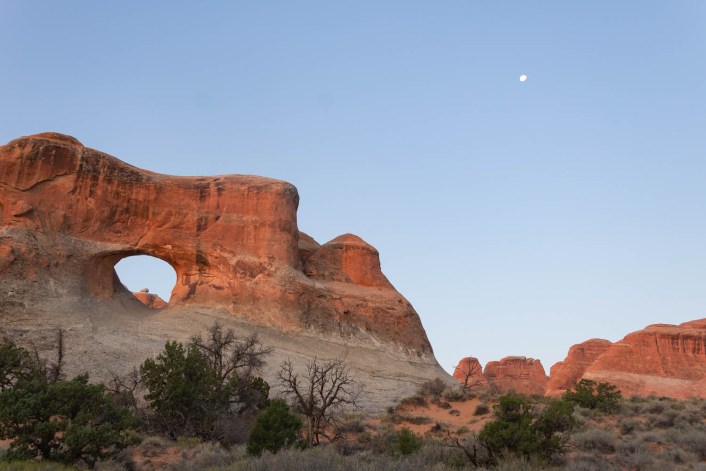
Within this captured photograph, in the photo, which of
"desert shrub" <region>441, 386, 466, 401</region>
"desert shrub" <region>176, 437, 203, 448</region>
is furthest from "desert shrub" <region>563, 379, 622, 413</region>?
"desert shrub" <region>176, 437, 203, 448</region>

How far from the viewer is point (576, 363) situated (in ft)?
278

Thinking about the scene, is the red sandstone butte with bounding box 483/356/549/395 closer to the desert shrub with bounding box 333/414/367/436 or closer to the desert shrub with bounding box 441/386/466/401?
the desert shrub with bounding box 441/386/466/401

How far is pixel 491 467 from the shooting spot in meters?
11.4

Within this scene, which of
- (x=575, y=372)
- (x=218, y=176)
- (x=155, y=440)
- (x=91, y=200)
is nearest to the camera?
(x=155, y=440)

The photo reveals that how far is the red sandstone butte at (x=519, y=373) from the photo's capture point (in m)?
90.0

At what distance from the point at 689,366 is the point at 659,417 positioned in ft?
201

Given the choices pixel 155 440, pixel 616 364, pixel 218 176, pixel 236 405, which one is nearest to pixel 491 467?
pixel 155 440

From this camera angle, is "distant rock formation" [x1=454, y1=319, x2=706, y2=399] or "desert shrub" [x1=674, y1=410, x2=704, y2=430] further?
"distant rock formation" [x1=454, y1=319, x2=706, y2=399]

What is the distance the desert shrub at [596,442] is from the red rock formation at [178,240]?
955 inches

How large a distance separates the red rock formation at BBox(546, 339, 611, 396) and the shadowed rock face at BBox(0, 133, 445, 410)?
46.3 meters

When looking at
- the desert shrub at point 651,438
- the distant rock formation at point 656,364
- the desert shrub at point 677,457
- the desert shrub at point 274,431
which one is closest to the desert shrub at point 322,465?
the desert shrub at point 274,431

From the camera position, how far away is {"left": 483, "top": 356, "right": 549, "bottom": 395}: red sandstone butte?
295 feet

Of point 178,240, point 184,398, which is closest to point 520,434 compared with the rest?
point 184,398

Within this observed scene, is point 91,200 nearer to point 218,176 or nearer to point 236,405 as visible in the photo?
point 218,176
